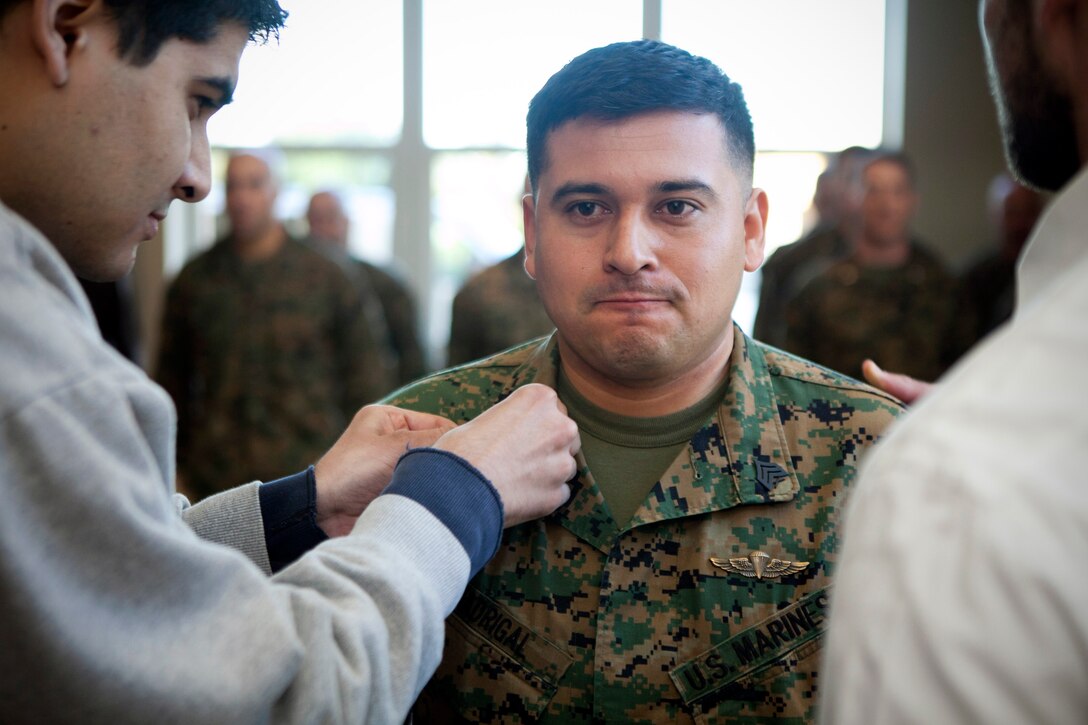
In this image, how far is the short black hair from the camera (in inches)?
65.2

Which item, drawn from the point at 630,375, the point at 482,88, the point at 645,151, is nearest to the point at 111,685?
the point at 630,375

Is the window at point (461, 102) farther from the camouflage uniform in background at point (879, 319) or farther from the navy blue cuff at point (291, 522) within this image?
the navy blue cuff at point (291, 522)

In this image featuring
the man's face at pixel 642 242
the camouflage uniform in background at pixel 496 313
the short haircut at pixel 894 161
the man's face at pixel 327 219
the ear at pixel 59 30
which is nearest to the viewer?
the ear at pixel 59 30

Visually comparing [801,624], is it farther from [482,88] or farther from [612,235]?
[482,88]

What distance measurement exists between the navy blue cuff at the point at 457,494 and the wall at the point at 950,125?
7.35 meters

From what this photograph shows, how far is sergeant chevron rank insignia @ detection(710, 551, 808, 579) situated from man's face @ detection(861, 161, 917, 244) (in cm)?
418

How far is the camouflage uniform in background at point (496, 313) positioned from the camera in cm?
464

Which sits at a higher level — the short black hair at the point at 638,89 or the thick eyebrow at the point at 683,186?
the short black hair at the point at 638,89

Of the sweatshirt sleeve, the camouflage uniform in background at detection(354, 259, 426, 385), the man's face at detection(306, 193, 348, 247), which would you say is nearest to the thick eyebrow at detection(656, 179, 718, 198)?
the sweatshirt sleeve

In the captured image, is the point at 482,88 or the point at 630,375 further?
the point at 482,88

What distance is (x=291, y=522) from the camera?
60.5 inches

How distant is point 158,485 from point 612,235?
34.0 inches

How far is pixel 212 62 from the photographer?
48.0 inches

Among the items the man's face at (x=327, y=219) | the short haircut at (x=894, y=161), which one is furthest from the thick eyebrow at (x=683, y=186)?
the man's face at (x=327, y=219)
